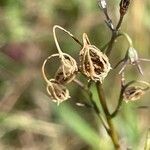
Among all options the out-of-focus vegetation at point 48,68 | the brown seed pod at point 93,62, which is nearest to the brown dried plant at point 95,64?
the brown seed pod at point 93,62

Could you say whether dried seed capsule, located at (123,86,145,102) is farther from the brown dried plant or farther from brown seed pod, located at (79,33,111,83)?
brown seed pod, located at (79,33,111,83)

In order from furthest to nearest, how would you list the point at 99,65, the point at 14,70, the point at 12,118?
the point at 14,70
the point at 12,118
the point at 99,65

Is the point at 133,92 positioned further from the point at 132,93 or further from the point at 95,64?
the point at 95,64

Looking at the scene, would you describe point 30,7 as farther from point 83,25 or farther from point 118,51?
point 118,51

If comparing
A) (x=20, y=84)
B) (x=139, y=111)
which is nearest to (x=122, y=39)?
(x=139, y=111)

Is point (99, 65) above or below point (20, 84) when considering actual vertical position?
above

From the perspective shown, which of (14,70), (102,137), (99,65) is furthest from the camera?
(14,70)

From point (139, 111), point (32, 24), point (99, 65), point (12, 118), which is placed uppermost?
point (99, 65)
